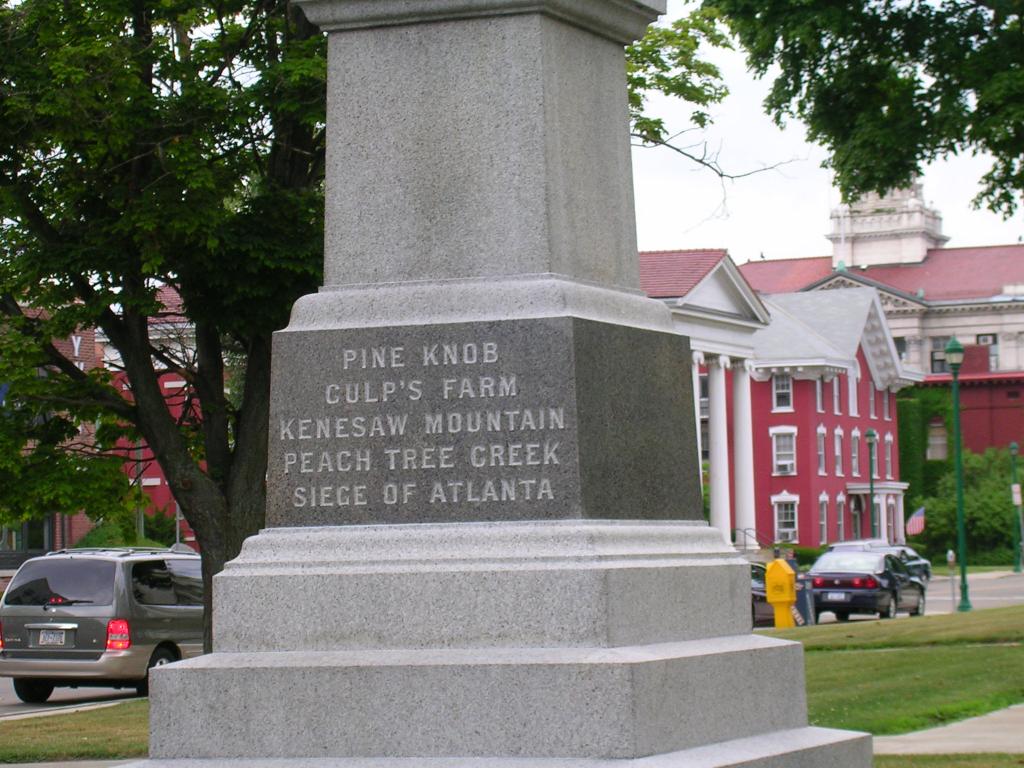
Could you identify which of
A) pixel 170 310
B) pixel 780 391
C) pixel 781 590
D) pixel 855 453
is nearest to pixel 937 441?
pixel 855 453

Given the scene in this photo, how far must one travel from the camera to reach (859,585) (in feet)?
120

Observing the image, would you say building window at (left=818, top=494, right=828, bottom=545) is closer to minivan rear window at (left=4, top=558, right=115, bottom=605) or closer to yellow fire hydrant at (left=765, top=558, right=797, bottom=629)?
yellow fire hydrant at (left=765, top=558, right=797, bottom=629)

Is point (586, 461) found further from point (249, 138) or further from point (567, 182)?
point (249, 138)

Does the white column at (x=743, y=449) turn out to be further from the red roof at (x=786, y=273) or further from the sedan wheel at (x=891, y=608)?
the red roof at (x=786, y=273)

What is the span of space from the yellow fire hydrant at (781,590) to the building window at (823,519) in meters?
51.4

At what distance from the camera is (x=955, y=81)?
22516mm

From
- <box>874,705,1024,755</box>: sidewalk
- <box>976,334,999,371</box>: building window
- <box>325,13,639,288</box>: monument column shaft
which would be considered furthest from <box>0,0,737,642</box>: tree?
<box>976,334,999,371</box>: building window

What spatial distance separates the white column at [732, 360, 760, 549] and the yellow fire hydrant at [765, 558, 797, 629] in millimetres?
43923

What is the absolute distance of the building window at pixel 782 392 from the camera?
8219 cm

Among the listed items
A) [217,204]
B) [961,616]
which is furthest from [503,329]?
[961,616]

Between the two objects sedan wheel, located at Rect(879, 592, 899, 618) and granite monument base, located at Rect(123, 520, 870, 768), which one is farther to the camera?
sedan wheel, located at Rect(879, 592, 899, 618)

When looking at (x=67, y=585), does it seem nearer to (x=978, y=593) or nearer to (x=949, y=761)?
(x=949, y=761)

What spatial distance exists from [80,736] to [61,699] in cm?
849

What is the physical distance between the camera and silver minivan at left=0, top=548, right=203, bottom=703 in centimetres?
2186
